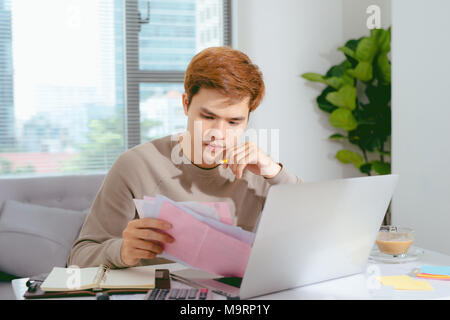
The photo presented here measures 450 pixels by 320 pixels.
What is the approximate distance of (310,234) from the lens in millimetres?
926

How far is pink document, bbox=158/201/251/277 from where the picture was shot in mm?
909

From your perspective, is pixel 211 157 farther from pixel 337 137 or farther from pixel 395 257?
pixel 337 137

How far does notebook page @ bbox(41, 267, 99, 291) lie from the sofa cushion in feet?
4.13

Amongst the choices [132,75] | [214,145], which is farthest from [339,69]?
[214,145]

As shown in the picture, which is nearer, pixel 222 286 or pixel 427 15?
pixel 222 286

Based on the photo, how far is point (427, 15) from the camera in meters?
2.25

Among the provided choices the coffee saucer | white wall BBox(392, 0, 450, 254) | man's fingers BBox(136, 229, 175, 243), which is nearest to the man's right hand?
man's fingers BBox(136, 229, 175, 243)

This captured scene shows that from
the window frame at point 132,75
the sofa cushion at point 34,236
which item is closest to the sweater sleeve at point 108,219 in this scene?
the sofa cushion at point 34,236

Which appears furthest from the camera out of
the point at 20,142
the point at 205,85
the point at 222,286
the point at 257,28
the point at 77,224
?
the point at 257,28

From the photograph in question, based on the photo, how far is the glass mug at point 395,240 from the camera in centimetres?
125

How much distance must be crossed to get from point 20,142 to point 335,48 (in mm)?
2222

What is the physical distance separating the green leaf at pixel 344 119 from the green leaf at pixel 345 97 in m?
0.04
